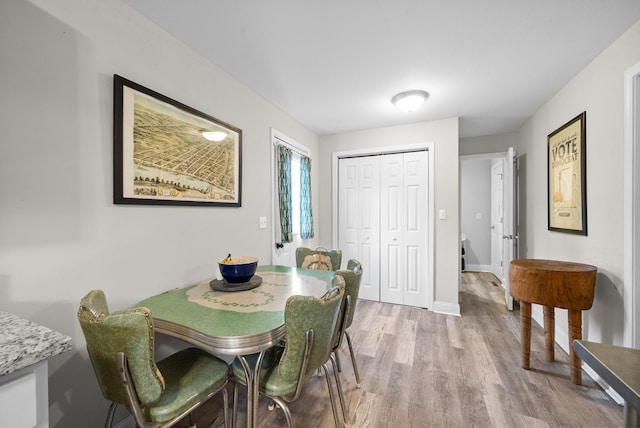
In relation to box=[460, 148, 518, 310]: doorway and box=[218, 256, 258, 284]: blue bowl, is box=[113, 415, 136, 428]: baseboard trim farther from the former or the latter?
box=[460, 148, 518, 310]: doorway

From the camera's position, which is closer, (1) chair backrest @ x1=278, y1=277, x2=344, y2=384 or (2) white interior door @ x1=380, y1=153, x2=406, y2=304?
(1) chair backrest @ x1=278, y1=277, x2=344, y2=384

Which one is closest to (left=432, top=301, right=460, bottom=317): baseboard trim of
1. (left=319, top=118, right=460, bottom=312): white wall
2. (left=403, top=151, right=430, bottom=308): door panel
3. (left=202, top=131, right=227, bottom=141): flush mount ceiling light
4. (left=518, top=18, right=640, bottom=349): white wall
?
(left=319, top=118, right=460, bottom=312): white wall

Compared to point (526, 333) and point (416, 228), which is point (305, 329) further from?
point (416, 228)

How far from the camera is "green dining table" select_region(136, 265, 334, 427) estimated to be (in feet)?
3.40

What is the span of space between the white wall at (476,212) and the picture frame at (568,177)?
292 centimetres

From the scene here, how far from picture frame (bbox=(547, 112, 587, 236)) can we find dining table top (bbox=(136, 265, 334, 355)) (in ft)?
7.21

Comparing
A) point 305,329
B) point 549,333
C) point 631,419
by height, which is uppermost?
point 305,329

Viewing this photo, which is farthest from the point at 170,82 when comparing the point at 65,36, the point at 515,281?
the point at 515,281

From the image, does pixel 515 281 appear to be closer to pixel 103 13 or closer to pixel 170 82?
pixel 170 82

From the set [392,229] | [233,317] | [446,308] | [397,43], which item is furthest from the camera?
[392,229]

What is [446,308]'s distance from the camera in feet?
10.3

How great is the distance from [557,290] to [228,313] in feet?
7.36

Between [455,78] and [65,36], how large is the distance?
102 inches

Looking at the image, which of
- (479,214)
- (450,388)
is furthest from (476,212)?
(450,388)
